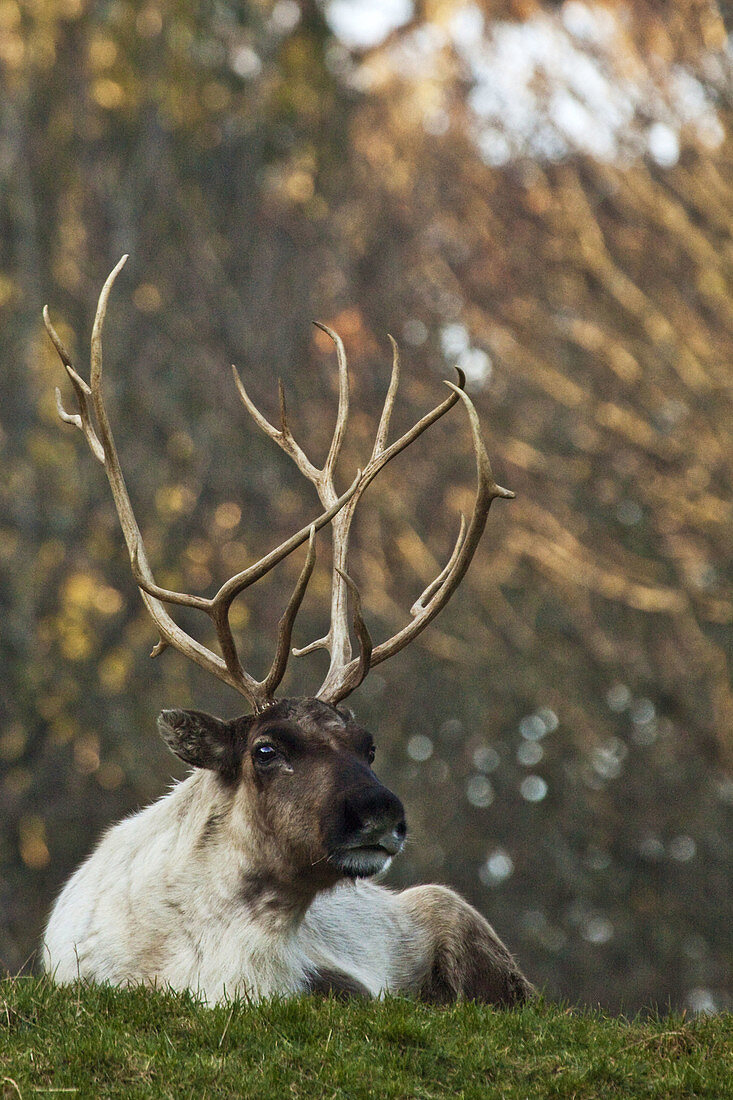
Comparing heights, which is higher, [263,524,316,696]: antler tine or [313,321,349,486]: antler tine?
[313,321,349,486]: antler tine

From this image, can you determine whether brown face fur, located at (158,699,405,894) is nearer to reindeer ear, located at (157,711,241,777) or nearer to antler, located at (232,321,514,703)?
reindeer ear, located at (157,711,241,777)

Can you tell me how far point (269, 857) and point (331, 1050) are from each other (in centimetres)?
141

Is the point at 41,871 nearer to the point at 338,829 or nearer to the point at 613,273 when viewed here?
the point at 613,273

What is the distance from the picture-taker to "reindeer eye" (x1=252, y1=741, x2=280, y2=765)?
6802 mm

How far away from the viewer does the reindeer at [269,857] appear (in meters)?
6.54

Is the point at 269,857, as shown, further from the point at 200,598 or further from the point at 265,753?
the point at 200,598

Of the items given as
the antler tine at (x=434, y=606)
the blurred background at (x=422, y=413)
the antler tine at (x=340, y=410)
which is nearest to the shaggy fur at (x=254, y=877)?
the antler tine at (x=434, y=606)

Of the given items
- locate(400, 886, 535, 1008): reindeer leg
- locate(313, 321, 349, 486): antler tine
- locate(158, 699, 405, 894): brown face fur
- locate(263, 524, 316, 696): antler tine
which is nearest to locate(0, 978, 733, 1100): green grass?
locate(158, 699, 405, 894): brown face fur

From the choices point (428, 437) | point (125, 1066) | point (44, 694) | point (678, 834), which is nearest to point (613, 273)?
point (428, 437)

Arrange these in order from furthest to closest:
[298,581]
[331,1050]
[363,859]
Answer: [298,581] → [363,859] → [331,1050]

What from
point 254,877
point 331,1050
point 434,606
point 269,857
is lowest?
point 254,877

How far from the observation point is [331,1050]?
5.41 meters

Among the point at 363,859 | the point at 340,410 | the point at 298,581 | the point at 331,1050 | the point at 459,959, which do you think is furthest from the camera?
the point at 340,410

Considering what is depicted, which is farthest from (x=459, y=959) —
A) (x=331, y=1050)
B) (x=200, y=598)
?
(x=331, y=1050)
